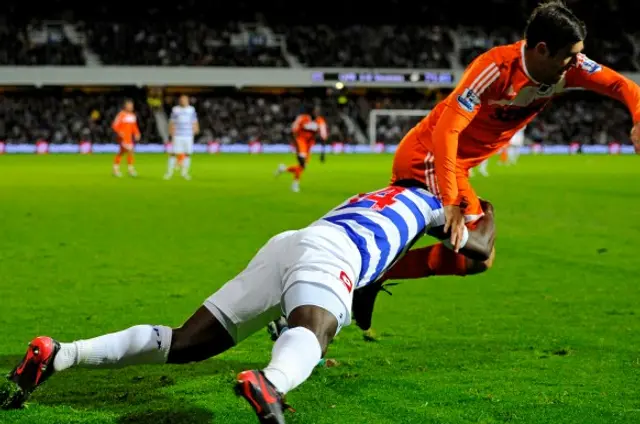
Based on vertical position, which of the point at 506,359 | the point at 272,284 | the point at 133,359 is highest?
the point at 272,284

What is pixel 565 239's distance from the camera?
39.5 feet

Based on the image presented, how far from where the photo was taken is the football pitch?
4566mm

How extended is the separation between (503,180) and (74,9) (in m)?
32.1

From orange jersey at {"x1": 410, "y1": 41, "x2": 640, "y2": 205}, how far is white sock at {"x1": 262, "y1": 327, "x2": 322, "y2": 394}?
1739mm

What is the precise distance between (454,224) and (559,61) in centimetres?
116

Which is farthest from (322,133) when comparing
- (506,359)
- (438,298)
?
(506,359)

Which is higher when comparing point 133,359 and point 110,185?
point 133,359

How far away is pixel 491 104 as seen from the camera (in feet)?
19.8

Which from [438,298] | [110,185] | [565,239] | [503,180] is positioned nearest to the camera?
[438,298]

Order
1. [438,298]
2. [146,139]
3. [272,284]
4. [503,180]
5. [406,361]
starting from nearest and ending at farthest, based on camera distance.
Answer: [272,284]
[406,361]
[438,298]
[503,180]
[146,139]

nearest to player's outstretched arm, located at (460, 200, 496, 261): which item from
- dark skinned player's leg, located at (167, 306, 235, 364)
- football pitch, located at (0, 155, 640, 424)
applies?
football pitch, located at (0, 155, 640, 424)

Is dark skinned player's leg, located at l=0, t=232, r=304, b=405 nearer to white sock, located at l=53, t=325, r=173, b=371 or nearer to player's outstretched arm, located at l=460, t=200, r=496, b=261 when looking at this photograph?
white sock, located at l=53, t=325, r=173, b=371

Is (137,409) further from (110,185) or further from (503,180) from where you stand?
(503,180)

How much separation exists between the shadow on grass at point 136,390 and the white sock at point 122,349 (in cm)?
25
